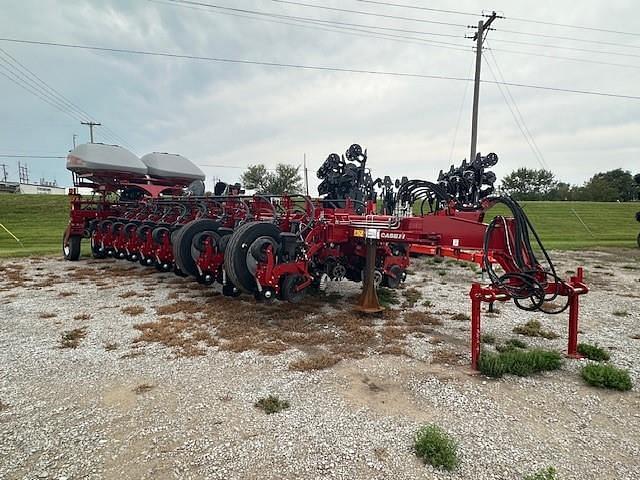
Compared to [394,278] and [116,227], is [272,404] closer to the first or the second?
[394,278]

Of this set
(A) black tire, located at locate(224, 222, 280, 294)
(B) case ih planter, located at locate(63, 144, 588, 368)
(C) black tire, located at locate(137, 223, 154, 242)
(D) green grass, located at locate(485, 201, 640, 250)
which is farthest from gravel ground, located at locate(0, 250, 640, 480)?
(D) green grass, located at locate(485, 201, 640, 250)

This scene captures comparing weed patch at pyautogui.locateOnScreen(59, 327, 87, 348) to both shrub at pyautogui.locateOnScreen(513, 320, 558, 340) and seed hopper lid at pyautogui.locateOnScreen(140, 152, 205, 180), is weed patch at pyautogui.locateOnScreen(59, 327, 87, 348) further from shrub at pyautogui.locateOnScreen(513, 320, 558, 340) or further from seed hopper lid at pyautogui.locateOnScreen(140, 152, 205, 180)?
seed hopper lid at pyautogui.locateOnScreen(140, 152, 205, 180)

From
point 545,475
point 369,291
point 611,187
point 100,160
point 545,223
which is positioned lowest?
point 545,475

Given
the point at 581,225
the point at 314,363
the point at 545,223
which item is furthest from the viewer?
the point at 545,223

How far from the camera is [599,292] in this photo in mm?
8117

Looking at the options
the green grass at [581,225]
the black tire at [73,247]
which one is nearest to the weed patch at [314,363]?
the black tire at [73,247]

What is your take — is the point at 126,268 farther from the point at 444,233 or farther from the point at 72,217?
the point at 444,233

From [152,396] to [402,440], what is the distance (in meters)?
2.11

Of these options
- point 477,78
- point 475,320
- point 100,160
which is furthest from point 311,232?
point 477,78

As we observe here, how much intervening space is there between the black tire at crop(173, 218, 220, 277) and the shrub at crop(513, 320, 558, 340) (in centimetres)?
494

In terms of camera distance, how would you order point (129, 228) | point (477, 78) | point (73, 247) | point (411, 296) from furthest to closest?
1. point (477, 78)
2. point (73, 247)
3. point (129, 228)
4. point (411, 296)

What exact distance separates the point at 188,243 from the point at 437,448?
17.7ft

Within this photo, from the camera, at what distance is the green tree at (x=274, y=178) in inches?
1602

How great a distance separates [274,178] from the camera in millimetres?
44500
